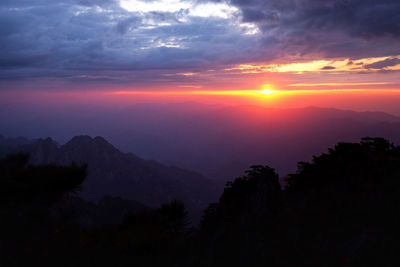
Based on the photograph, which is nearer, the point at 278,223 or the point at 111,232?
the point at 278,223

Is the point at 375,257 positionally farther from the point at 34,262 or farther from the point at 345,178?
the point at 34,262

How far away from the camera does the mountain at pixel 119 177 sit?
143 meters

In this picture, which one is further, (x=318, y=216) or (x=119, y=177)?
(x=119, y=177)

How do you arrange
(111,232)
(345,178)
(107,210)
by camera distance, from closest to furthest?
1. (345,178)
2. (111,232)
3. (107,210)

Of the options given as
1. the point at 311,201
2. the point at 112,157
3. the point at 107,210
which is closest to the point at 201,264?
the point at 311,201

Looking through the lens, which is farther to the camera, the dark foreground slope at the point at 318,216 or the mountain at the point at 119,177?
the mountain at the point at 119,177

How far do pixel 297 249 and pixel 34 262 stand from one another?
7.01 m

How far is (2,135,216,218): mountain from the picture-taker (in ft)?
469

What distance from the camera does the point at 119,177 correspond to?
160 meters

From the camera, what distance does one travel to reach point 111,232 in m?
11.3

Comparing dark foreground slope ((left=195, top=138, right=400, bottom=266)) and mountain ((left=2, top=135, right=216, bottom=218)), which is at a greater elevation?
dark foreground slope ((left=195, top=138, right=400, bottom=266))

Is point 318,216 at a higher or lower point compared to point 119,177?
higher

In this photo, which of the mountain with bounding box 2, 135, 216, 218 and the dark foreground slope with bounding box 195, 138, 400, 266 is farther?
the mountain with bounding box 2, 135, 216, 218

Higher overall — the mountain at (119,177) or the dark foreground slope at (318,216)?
the dark foreground slope at (318,216)
